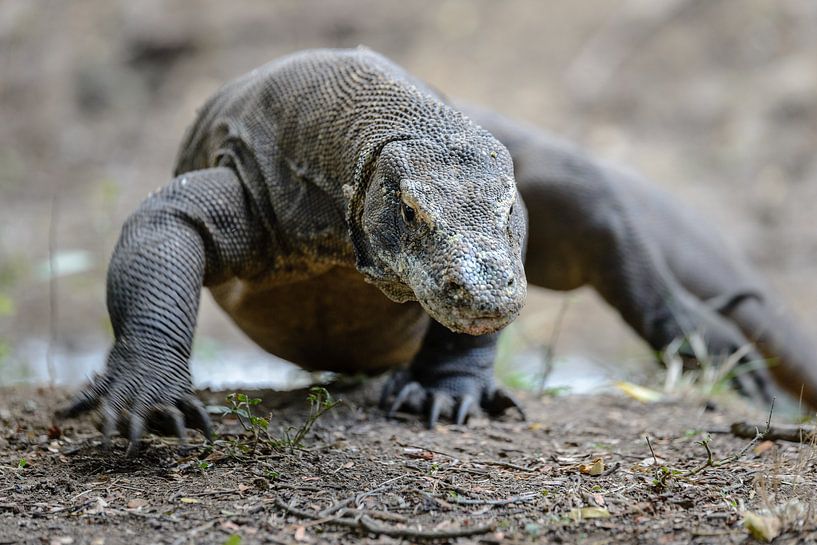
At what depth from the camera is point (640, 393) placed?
15.7 feet

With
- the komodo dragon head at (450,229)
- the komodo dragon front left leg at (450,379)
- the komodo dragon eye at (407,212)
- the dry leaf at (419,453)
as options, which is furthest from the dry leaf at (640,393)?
the komodo dragon eye at (407,212)

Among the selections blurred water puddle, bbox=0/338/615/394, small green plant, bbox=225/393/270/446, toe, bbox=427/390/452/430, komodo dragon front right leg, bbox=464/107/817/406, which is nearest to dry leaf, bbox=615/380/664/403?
blurred water puddle, bbox=0/338/615/394

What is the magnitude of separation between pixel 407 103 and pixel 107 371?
54.4 inches

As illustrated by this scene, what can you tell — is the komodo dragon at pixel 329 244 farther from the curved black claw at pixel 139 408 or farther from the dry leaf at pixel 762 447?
the dry leaf at pixel 762 447

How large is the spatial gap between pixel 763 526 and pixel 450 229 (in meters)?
1.11

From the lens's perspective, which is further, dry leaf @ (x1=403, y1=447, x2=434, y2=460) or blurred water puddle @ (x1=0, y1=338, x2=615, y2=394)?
blurred water puddle @ (x1=0, y1=338, x2=615, y2=394)

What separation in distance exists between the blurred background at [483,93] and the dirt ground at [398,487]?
630 centimetres

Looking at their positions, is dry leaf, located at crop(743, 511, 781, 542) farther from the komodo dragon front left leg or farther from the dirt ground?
the komodo dragon front left leg

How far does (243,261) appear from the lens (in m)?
3.74

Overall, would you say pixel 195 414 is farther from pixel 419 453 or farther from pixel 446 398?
pixel 446 398

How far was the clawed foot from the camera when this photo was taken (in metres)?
4.03

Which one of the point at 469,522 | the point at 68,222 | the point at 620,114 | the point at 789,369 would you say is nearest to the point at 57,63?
the point at 68,222

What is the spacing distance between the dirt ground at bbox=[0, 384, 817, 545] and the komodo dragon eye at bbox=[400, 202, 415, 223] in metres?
0.78

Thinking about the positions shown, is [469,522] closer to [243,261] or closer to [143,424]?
[143,424]
